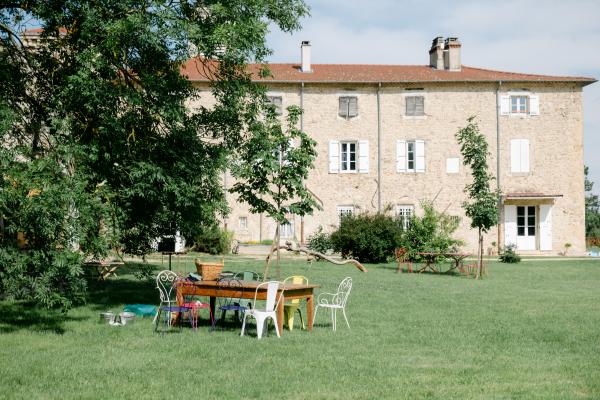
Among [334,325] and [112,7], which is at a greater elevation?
[112,7]

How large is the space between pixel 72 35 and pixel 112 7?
91cm

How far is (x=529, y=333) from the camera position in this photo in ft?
31.2

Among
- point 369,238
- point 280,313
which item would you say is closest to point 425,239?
point 369,238

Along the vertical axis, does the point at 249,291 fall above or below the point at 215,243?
below

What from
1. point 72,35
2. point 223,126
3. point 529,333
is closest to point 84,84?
point 72,35

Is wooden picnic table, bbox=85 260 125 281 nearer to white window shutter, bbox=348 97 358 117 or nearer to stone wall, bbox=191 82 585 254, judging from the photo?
stone wall, bbox=191 82 585 254

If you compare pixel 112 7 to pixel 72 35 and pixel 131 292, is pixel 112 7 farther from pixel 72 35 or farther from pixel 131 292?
pixel 131 292

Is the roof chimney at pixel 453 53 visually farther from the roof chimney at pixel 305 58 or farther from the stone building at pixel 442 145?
the roof chimney at pixel 305 58

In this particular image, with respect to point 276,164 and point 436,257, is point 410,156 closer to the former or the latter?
point 436,257

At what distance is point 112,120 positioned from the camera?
10.8 m

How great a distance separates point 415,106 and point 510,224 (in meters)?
6.89

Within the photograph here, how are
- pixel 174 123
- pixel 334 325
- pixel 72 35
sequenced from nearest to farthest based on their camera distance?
pixel 334 325, pixel 72 35, pixel 174 123

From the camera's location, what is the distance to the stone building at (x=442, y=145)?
29766 mm

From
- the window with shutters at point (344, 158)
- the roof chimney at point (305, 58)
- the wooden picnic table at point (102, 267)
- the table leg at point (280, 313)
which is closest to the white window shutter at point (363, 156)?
the window with shutters at point (344, 158)
